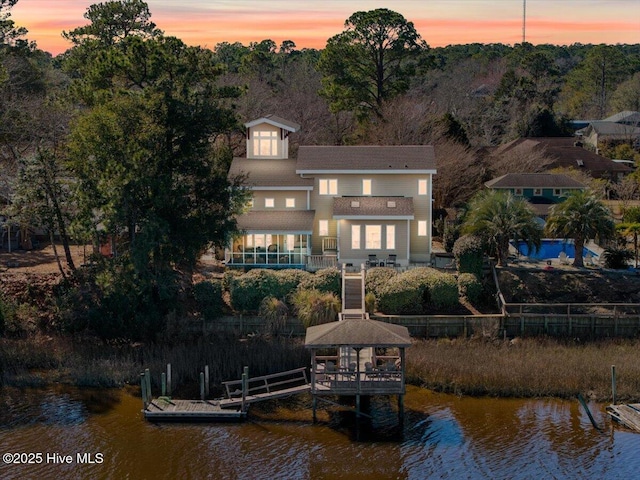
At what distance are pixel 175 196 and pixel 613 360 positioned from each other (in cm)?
1898

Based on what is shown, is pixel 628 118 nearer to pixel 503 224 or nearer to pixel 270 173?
pixel 503 224

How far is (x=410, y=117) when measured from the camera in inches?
2295

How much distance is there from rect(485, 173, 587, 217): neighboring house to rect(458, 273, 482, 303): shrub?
674 inches

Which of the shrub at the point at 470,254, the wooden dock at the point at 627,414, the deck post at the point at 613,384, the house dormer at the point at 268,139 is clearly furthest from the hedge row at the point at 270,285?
the wooden dock at the point at 627,414

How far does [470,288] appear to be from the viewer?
39125mm

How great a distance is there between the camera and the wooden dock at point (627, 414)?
27594 millimetres

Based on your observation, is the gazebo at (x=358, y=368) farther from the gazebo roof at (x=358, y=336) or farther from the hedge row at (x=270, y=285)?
the hedge row at (x=270, y=285)

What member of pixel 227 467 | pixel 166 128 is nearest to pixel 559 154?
pixel 166 128

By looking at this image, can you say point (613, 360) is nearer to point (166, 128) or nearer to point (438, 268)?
point (438, 268)

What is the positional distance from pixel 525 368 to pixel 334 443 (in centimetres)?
910

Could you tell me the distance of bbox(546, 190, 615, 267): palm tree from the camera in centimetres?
4106

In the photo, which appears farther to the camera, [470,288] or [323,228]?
[323,228]

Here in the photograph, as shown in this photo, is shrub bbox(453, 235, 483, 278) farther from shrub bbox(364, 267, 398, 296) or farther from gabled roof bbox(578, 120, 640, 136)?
gabled roof bbox(578, 120, 640, 136)

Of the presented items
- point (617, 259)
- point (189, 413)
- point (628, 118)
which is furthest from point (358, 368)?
point (628, 118)
